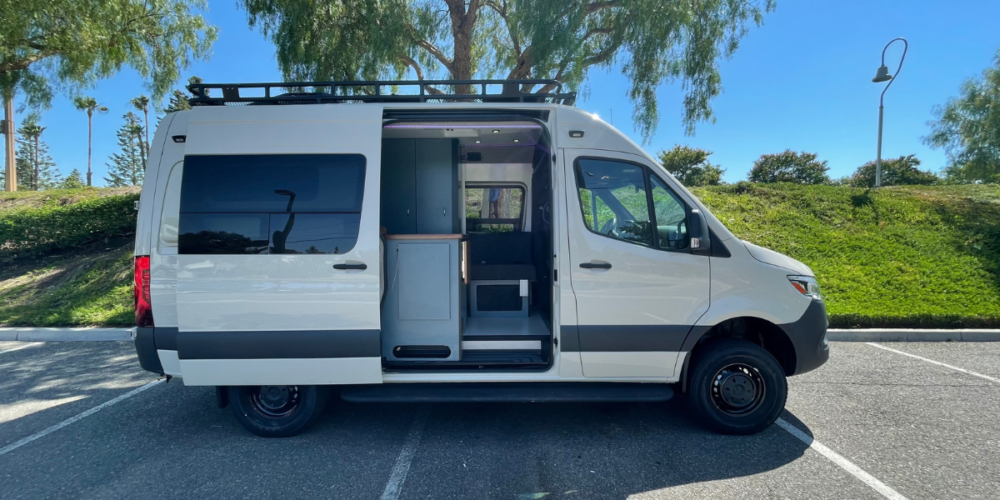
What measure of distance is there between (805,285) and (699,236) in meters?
0.96

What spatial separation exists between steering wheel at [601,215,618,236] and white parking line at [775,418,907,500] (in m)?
2.18

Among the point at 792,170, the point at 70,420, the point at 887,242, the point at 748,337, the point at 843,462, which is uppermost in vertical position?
the point at 792,170

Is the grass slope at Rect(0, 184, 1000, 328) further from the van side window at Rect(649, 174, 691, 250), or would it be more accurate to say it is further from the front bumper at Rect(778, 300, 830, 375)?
the van side window at Rect(649, 174, 691, 250)

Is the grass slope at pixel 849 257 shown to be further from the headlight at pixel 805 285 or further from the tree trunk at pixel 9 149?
the tree trunk at pixel 9 149

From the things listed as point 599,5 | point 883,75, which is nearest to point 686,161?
point 883,75

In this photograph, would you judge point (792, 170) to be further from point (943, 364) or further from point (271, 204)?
point (271, 204)

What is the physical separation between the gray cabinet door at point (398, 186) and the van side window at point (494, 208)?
2.74ft

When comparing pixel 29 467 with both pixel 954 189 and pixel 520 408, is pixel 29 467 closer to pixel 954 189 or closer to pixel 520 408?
pixel 520 408

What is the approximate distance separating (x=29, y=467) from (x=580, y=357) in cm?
401

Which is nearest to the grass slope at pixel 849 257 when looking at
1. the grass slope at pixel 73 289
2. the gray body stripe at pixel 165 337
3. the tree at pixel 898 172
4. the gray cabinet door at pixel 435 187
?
the grass slope at pixel 73 289

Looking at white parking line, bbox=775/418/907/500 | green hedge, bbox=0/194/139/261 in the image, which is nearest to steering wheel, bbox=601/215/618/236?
white parking line, bbox=775/418/907/500

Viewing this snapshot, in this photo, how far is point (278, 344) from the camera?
348 centimetres

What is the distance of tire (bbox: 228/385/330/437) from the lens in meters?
3.70

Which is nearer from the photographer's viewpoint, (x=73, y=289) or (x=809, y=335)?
(x=809, y=335)
